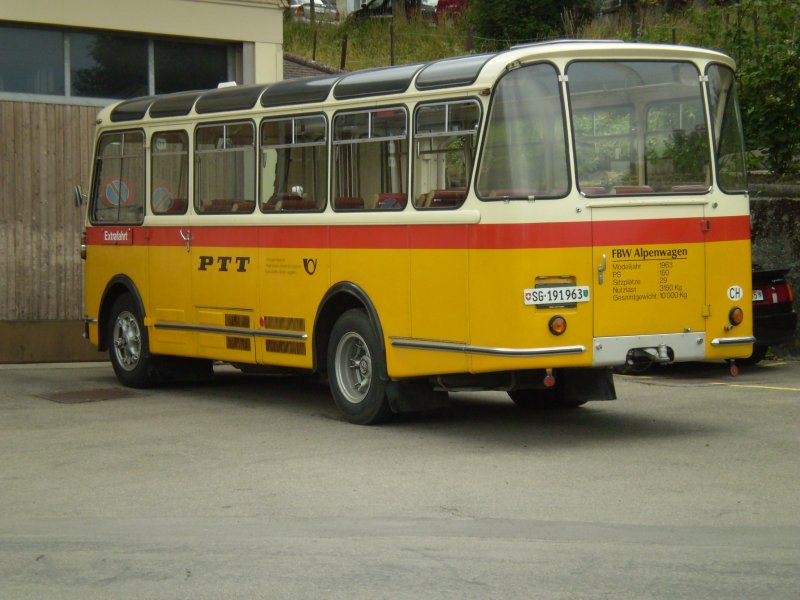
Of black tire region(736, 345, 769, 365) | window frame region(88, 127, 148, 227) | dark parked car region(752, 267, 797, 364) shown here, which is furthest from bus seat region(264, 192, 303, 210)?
black tire region(736, 345, 769, 365)

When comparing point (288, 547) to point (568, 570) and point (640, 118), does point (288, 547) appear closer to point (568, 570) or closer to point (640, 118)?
point (568, 570)

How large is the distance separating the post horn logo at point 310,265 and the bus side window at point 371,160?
1.89 feet

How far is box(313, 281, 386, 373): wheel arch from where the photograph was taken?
12219mm

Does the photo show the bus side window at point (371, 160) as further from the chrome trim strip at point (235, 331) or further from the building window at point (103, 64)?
the building window at point (103, 64)

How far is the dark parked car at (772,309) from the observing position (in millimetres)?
16297

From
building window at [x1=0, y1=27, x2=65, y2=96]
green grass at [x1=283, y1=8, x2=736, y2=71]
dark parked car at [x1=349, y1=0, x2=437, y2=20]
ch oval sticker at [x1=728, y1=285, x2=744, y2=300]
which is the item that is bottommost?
ch oval sticker at [x1=728, y1=285, x2=744, y2=300]

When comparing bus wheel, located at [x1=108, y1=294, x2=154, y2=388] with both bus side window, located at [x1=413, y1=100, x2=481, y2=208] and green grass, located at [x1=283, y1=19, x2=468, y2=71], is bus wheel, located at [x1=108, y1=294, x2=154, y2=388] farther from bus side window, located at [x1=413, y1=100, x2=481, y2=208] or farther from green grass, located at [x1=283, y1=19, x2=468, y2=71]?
green grass, located at [x1=283, y1=19, x2=468, y2=71]

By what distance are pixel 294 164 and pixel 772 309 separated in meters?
6.27

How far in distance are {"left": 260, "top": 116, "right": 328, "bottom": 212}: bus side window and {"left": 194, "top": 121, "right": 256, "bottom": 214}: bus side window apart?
243 mm

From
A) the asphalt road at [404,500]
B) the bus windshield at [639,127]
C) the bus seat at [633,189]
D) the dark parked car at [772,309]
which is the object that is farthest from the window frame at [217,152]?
the dark parked car at [772,309]

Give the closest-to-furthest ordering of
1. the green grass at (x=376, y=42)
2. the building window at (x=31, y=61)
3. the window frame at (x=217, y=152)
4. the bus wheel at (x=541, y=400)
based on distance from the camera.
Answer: the bus wheel at (x=541, y=400) < the window frame at (x=217, y=152) < the building window at (x=31, y=61) < the green grass at (x=376, y=42)

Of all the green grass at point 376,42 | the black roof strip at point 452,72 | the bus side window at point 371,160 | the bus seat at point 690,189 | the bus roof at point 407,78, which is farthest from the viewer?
the green grass at point 376,42

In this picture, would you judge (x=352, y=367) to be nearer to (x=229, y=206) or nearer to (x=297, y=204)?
(x=297, y=204)

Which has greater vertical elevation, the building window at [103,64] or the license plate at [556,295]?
the building window at [103,64]
